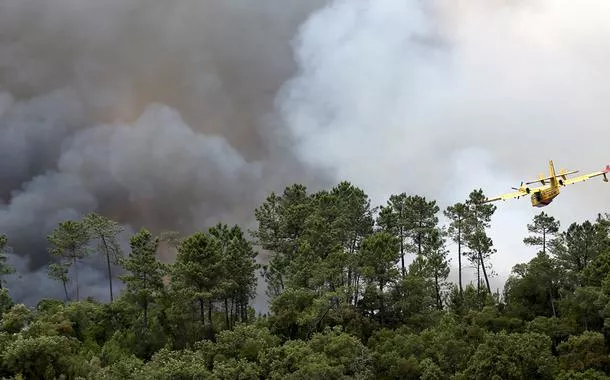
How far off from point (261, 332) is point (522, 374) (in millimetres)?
28614

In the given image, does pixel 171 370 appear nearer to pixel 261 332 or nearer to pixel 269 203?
pixel 261 332

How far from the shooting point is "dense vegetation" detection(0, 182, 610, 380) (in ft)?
207

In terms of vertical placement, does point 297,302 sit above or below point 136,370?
above

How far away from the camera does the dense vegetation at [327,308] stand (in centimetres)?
6306

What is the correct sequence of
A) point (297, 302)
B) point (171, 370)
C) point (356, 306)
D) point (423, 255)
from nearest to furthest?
point (171, 370)
point (297, 302)
point (356, 306)
point (423, 255)

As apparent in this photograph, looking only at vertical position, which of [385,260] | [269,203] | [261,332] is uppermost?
[269,203]

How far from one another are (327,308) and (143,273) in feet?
88.9

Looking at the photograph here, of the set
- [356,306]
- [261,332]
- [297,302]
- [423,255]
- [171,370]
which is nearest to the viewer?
[171,370]

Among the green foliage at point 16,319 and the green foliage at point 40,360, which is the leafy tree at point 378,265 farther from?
the green foliage at point 16,319

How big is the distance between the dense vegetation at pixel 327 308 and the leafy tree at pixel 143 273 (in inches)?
7.8

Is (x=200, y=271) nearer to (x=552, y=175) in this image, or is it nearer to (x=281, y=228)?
(x=281, y=228)

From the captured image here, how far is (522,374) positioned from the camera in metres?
59.7

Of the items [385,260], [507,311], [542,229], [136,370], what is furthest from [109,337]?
[542,229]

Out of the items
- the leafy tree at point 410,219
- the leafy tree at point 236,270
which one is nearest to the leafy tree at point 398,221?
the leafy tree at point 410,219
